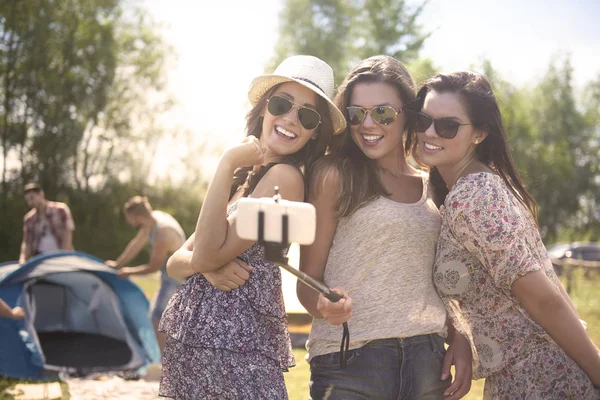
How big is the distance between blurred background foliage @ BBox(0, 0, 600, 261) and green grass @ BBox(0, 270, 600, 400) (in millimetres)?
5785

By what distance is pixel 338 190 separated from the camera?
2.25 metres

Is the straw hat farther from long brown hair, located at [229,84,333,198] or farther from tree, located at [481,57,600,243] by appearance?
tree, located at [481,57,600,243]

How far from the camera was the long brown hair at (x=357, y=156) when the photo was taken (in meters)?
2.25

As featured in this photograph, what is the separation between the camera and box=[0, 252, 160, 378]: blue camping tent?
689cm

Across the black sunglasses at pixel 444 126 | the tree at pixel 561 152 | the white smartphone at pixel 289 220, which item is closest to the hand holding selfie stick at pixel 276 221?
the white smartphone at pixel 289 220

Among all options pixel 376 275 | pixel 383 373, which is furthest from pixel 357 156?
pixel 383 373

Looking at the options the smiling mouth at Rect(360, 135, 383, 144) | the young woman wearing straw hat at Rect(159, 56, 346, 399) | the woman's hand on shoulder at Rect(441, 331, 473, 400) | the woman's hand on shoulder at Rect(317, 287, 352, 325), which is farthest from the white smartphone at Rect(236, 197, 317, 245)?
the woman's hand on shoulder at Rect(441, 331, 473, 400)

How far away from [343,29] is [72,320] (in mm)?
18617

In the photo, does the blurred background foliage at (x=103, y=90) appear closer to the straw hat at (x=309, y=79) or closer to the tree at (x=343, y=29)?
the tree at (x=343, y=29)

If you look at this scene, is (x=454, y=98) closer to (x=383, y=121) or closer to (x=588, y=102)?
(x=383, y=121)

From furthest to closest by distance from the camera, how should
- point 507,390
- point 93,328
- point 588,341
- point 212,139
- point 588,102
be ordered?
point 588,102, point 212,139, point 93,328, point 507,390, point 588,341

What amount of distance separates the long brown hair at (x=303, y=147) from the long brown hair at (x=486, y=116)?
0.36 m

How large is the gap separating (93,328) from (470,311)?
7.38 metres

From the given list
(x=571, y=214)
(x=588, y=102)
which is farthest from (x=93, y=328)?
(x=588, y=102)
